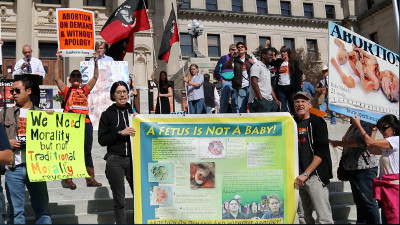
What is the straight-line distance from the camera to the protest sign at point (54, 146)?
5023 millimetres

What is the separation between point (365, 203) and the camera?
5.50m

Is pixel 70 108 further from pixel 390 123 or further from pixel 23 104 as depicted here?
pixel 390 123

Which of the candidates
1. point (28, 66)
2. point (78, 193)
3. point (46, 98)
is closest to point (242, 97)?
point (78, 193)

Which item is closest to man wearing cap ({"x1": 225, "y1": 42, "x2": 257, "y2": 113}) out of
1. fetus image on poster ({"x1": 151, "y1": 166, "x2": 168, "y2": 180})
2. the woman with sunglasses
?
the woman with sunglasses

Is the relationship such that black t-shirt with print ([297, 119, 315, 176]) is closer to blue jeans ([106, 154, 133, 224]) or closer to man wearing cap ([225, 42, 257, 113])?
blue jeans ([106, 154, 133, 224])

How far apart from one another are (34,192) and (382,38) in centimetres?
4408

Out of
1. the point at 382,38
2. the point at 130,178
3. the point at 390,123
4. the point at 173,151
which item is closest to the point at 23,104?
the point at 130,178

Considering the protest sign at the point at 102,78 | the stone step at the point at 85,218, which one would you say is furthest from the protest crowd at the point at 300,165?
the protest sign at the point at 102,78

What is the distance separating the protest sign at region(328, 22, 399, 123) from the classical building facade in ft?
81.5

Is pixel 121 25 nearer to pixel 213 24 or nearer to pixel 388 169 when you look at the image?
pixel 388 169

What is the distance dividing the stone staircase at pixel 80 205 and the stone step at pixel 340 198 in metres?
3.34

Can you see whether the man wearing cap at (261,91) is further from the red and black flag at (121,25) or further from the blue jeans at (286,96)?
the red and black flag at (121,25)

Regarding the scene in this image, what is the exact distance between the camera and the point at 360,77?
229 inches

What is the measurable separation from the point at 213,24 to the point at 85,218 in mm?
37939
